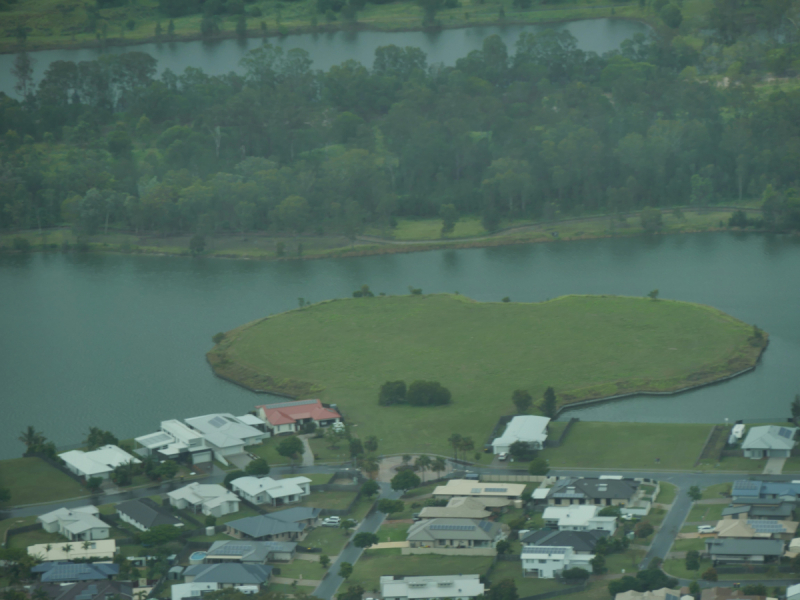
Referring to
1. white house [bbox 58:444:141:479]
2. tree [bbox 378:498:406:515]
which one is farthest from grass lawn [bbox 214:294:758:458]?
white house [bbox 58:444:141:479]

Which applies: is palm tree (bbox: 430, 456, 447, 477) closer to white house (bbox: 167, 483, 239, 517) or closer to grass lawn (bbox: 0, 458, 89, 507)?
white house (bbox: 167, 483, 239, 517)

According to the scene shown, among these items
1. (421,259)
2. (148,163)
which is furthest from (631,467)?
(148,163)

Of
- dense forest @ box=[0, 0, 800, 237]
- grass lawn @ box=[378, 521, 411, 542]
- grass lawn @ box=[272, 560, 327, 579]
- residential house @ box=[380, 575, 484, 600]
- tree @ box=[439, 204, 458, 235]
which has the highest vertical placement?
dense forest @ box=[0, 0, 800, 237]

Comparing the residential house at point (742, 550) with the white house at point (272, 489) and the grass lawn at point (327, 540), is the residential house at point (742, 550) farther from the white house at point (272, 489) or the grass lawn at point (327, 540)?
the white house at point (272, 489)

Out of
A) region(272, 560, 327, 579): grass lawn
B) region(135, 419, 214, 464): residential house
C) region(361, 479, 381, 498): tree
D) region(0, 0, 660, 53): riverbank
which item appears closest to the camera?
region(272, 560, 327, 579): grass lawn

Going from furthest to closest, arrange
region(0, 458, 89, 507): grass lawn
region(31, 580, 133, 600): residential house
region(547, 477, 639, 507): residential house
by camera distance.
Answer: region(0, 458, 89, 507): grass lawn, region(547, 477, 639, 507): residential house, region(31, 580, 133, 600): residential house

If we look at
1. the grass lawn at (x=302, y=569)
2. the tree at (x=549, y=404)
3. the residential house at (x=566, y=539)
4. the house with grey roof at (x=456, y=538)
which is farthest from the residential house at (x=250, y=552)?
the tree at (x=549, y=404)

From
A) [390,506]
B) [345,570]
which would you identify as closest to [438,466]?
[390,506]
